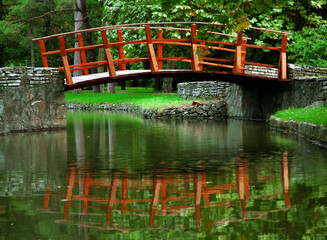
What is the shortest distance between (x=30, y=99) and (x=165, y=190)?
10.4 meters

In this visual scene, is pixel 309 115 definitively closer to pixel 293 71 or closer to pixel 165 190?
pixel 293 71

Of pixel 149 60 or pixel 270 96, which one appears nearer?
pixel 149 60

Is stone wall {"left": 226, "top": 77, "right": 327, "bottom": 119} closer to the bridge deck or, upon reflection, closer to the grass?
the bridge deck

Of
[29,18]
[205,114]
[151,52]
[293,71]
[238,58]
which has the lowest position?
[205,114]

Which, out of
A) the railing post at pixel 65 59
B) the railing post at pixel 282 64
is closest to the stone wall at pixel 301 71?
the railing post at pixel 282 64

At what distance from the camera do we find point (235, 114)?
22750mm

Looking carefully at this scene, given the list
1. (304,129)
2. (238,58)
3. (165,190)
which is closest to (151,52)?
(238,58)

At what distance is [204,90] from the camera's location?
85.4ft

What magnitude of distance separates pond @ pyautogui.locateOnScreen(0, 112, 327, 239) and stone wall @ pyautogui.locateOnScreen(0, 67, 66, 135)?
3481mm

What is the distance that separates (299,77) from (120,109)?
589 inches

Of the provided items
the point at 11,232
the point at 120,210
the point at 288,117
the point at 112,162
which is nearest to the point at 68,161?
the point at 112,162

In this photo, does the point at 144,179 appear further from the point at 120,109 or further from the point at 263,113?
the point at 120,109

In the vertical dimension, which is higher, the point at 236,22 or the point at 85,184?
the point at 236,22

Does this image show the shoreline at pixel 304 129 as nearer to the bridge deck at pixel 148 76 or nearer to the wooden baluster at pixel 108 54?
the bridge deck at pixel 148 76
